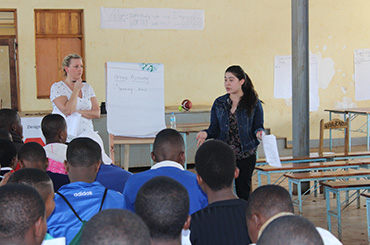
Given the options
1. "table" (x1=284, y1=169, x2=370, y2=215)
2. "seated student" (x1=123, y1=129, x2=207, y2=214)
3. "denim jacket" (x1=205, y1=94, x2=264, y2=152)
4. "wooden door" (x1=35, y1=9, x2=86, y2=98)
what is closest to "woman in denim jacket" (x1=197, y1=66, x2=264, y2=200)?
"denim jacket" (x1=205, y1=94, x2=264, y2=152)

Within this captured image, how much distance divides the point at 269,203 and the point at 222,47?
772cm

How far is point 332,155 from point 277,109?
3935 mm

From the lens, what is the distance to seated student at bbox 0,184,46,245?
5.21 ft

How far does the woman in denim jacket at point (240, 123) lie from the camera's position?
427 centimetres

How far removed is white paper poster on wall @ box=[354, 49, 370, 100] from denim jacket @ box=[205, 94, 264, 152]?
6.59m

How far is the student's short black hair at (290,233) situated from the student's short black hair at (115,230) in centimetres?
32

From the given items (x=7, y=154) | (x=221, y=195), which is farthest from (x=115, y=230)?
(x=7, y=154)

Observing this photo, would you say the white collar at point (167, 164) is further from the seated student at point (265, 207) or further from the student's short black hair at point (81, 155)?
the seated student at point (265, 207)

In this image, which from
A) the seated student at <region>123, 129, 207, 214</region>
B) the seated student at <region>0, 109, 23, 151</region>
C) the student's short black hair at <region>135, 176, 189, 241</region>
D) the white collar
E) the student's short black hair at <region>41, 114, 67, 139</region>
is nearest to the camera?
the student's short black hair at <region>135, 176, 189, 241</region>

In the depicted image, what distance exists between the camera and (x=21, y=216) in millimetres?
1621

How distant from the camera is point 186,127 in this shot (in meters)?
7.59

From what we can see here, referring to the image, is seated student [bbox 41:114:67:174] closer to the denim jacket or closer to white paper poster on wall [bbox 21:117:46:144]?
the denim jacket

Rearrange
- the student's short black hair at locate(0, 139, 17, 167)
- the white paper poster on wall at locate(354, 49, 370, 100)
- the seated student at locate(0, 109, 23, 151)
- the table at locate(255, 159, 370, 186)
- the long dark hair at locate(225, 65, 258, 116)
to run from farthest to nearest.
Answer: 1. the white paper poster on wall at locate(354, 49, 370, 100)
2. the table at locate(255, 159, 370, 186)
3. the long dark hair at locate(225, 65, 258, 116)
4. the seated student at locate(0, 109, 23, 151)
5. the student's short black hair at locate(0, 139, 17, 167)

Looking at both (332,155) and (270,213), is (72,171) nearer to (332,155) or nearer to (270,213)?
(270,213)
